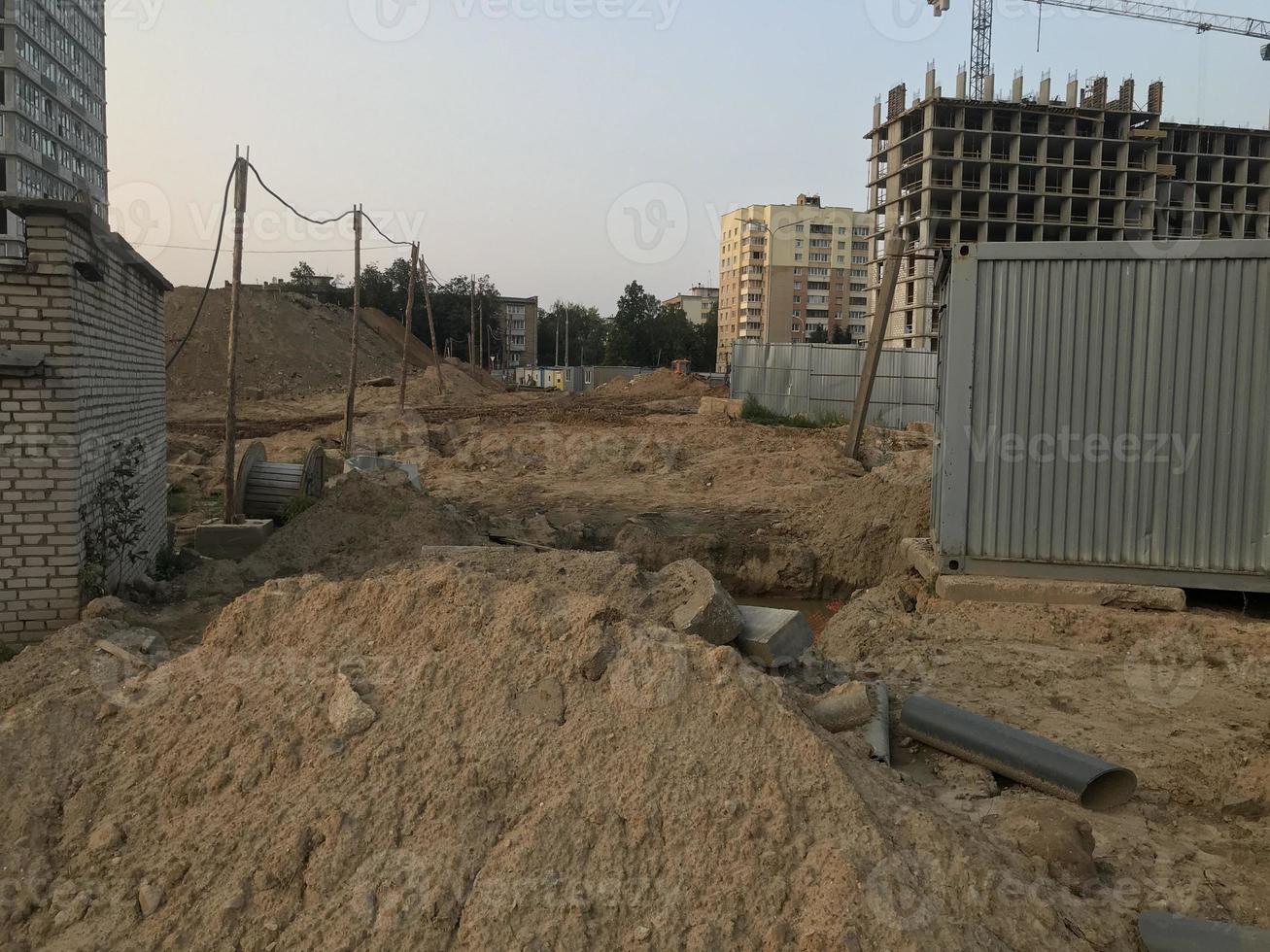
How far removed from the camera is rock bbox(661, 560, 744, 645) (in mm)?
5508

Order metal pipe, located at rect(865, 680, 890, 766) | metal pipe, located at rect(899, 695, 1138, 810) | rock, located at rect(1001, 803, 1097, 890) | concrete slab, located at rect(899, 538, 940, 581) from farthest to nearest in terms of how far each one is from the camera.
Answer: concrete slab, located at rect(899, 538, 940, 581)
metal pipe, located at rect(865, 680, 890, 766)
metal pipe, located at rect(899, 695, 1138, 810)
rock, located at rect(1001, 803, 1097, 890)

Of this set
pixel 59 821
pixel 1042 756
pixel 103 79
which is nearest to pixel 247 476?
pixel 59 821

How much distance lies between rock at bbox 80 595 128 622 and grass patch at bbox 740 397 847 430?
20801mm

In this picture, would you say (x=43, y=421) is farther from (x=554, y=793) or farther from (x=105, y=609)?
(x=554, y=793)

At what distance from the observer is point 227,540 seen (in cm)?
1012

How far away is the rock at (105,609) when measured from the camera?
628cm

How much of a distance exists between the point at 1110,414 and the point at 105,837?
292 inches

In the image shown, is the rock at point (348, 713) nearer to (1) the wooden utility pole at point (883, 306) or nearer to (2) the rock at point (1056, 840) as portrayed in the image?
(2) the rock at point (1056, 840)

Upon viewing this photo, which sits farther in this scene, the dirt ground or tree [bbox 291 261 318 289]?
tree [bbox 291 261 318 289]

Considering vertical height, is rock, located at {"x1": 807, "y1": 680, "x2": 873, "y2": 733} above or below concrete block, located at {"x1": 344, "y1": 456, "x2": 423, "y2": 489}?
below

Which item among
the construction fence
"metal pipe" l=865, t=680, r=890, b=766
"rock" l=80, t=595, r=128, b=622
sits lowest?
"metal pipe" l=865, t=680, r=890, b=766

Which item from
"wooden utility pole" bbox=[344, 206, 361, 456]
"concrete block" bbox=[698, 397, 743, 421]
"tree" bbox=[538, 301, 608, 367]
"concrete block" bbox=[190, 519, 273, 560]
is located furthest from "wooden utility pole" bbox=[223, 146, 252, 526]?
"tree" bbox=[538, 301, 608, 367]

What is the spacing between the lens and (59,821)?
401cm

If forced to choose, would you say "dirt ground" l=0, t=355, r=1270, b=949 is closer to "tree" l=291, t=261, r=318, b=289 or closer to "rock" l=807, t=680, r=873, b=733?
"rock" l=807, t=680, r=873, b=733
